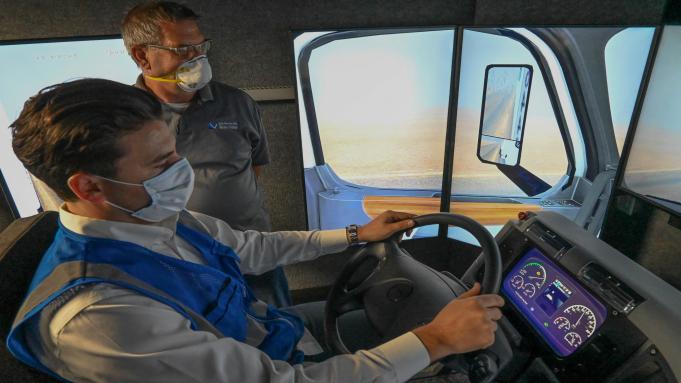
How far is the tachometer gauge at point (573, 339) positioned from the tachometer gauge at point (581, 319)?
12mm

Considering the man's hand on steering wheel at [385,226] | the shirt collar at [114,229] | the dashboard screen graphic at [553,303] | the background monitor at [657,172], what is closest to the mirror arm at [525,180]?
the background monitor at [657,172]

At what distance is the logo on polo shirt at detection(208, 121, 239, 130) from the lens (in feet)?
4.96

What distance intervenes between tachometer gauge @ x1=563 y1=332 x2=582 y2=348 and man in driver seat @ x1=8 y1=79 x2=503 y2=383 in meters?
0.27

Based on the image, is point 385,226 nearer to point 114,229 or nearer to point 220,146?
point 114,229

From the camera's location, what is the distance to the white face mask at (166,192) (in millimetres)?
821

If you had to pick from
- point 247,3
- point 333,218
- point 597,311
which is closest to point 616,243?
point 597,311

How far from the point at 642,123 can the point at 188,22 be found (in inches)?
78.1

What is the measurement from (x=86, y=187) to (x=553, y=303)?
112 cm

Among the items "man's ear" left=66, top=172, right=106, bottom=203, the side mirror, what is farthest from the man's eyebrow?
the side mirror

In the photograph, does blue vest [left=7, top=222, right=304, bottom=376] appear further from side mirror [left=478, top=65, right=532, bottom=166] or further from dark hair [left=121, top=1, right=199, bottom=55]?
side mirror [left=478, top=65, right=532, bottom=166]

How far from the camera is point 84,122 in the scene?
0.67 m

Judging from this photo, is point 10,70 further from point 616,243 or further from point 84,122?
point 616,243

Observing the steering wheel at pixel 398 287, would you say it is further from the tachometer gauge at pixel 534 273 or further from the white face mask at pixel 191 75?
the white face mask at pixel 191 75

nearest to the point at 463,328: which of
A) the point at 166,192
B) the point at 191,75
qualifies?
the point at 166,192
